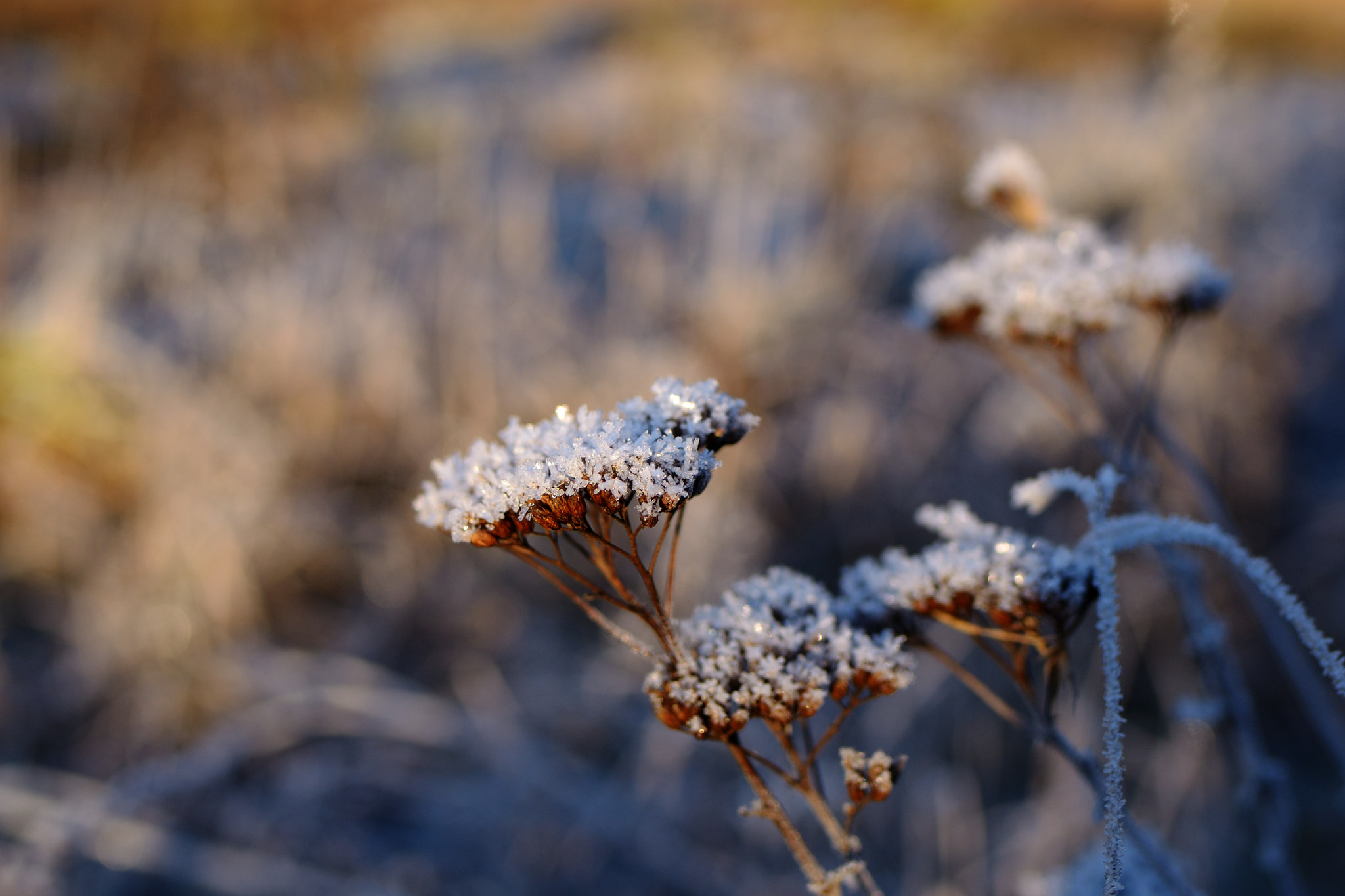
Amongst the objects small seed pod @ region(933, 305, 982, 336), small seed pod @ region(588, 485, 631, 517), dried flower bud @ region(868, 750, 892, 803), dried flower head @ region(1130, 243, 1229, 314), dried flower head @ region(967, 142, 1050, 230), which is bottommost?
dried flower bud @ region(868, 750, 892, 803)

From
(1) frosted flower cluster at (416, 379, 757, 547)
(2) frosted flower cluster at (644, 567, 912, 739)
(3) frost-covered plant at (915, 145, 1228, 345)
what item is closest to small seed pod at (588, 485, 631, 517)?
(1) frosted flower cluster at (416, 379, 757, 547)

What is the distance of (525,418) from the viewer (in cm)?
289

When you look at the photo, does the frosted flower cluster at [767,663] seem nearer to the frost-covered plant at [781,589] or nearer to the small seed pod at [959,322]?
the frost-covered plant at [781,589]

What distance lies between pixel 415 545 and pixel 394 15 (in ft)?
35.8

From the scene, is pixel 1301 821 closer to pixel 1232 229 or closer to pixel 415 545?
pixel 415 545

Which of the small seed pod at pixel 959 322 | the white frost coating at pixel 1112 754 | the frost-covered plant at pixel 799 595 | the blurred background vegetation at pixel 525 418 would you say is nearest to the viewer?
the white frost coating at pixel 1112 754

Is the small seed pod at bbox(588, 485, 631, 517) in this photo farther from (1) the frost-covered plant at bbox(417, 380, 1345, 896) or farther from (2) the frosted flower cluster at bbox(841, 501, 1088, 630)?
(2) the frosted flower cluster at bbox(841, 501, 1088, 630)

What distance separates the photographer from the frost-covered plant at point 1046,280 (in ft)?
3.10

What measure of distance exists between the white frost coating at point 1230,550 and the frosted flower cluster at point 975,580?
6 centimetres

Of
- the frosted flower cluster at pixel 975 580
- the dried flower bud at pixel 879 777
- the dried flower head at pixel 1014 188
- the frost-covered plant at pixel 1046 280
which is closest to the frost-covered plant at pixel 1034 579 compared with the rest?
the frosted flower cluster at pixel 975 580

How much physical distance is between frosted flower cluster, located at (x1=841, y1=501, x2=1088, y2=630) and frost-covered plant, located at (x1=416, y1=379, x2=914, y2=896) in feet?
0.16

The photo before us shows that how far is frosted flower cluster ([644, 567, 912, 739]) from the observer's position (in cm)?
58

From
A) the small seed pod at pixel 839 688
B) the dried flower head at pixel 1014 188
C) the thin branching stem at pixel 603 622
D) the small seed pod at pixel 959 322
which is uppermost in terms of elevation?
the dried flower head at pixel 1014 188

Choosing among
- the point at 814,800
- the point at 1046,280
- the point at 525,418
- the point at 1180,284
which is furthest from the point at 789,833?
the point at 525,418
